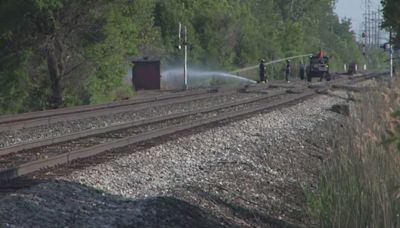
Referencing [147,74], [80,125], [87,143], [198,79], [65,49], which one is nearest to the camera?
[87,143]

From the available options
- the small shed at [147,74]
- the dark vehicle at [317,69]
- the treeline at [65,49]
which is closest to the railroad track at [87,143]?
the treeline at [65,49]

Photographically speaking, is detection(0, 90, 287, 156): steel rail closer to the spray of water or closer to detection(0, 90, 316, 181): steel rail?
detection(0, 90, 316, 181): steel rail

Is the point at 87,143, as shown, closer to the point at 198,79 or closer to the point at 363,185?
the point at 363,185

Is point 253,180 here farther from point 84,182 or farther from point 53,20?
point 53,20

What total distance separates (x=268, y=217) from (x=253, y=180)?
2.50 m

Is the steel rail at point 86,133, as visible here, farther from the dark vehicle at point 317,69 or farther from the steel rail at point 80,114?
the dark vehicle at point 317,69

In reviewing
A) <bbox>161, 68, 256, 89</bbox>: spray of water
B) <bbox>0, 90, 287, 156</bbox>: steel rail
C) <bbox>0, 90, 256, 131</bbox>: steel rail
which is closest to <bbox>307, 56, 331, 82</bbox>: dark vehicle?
<bbox>161, 68, 256, 89</bbox>: spray of water

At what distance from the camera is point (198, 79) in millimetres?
66125

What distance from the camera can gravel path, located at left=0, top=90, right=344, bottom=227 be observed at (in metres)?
9.32

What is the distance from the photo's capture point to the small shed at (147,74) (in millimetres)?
52125

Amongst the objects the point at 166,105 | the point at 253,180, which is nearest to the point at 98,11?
the point at 166,105

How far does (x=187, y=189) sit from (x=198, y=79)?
5485cm

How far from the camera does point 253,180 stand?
517 inches

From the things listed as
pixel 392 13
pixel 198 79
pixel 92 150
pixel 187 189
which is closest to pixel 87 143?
pixel 92 150
